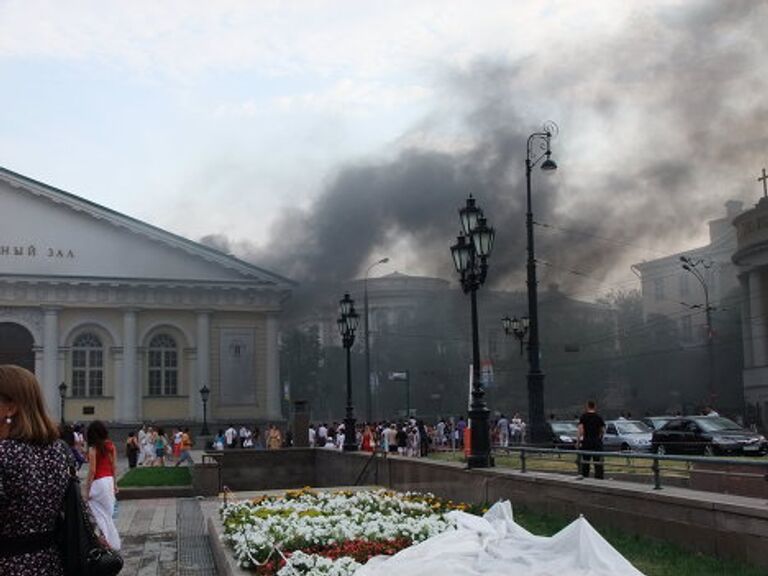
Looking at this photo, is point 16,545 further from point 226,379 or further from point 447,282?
point 447,282

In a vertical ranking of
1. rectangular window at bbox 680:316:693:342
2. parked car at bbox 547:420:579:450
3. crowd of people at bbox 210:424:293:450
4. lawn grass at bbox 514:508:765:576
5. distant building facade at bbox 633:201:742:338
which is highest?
distant building facade at bbox 633:201:742:338

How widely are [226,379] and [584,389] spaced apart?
24.3m

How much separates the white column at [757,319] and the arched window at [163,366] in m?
33.0

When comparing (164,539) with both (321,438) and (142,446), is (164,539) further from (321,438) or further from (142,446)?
(142,446)

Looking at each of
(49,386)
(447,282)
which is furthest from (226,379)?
(447,282)

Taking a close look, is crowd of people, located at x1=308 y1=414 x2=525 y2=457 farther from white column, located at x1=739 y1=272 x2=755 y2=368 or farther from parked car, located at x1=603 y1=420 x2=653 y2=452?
white column, located at x1=739 y1=272 x2=755 y2=368

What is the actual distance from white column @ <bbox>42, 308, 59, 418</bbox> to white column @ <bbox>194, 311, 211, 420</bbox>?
265 inches

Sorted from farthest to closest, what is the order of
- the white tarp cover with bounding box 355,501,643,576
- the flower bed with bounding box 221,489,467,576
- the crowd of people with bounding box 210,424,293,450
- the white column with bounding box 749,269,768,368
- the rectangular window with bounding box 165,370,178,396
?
the rectangular window with bounding box 165,370,178,396 → the white column with bounding box 749,269,768,368 → the crowd of people with bounding box 210,424,293,450 → the flower bed with bounding box 221,489,467,576 → the white tarp cover with bounding box 355,501,643,576

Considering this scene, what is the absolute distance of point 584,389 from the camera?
63594 millimetres

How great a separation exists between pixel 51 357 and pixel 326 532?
44.0 meters

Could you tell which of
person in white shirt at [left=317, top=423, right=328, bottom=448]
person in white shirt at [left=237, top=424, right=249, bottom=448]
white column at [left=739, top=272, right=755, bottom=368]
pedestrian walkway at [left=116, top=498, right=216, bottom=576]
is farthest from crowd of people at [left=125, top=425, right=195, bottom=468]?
white column at [left=739, top=272, right=755, bottom=368]

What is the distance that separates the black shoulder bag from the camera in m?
4.21

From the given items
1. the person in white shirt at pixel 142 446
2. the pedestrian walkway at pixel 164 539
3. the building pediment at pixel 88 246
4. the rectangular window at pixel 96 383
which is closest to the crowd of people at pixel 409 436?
the person in white shirt at pixel 142 446

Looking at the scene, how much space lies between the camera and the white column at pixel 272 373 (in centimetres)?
5556
